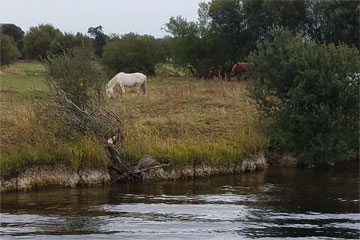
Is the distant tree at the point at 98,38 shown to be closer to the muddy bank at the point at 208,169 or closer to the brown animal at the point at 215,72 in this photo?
the brown animal at the point at 215,72

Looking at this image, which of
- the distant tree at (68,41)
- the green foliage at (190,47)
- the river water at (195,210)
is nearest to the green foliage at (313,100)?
the river water at (195,210)

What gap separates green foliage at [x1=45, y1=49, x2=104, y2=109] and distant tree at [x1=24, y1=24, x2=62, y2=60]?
3888 cm

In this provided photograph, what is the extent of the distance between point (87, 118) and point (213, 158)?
3.49m

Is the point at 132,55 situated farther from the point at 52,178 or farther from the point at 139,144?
the point at 52,178

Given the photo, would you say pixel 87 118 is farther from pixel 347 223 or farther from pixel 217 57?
pixel 217 57

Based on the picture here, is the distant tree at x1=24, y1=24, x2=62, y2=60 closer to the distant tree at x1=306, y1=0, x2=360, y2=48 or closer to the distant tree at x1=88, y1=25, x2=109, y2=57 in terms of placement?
the distant tree at x1=88, y1=25, x2=109, y2=57

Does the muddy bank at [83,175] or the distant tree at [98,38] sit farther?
the distant tree at [98,38]

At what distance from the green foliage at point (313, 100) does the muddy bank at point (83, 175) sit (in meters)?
2.44

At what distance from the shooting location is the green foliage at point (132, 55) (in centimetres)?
4125

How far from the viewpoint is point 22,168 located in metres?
14.1

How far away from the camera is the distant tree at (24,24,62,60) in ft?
187

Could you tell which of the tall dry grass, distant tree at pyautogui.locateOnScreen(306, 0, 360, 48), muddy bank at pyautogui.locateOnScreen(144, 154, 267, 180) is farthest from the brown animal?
muddy bank at pyautogui.locateOnScreen(144, 154, 267, 180)

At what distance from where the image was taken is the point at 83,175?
1466cm

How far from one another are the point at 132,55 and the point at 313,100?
24.4 m
